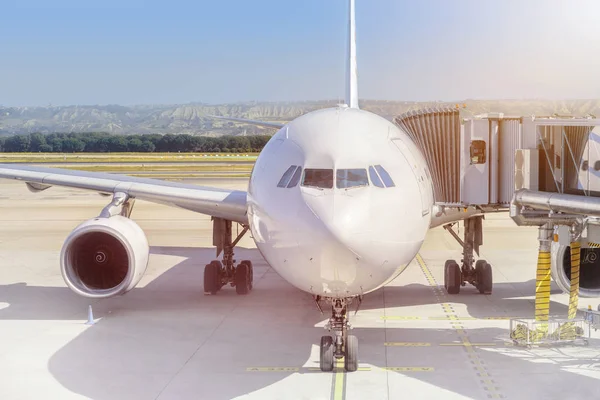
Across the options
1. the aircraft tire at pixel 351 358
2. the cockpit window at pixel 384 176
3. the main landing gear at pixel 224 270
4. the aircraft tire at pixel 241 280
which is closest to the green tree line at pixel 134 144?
the main landing gear at pixel 224 270

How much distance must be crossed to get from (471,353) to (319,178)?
4.50 meters

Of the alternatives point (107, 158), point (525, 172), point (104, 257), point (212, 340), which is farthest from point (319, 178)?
point (107, 158)

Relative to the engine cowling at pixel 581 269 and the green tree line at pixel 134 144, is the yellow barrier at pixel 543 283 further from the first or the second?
the green tree line at pixel 134 144

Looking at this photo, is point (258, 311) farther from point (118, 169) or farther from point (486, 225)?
point (118, 169)

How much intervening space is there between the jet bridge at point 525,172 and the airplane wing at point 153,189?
3853 mm

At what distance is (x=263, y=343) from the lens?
13477mm

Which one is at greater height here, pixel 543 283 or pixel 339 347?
pixel 543 283

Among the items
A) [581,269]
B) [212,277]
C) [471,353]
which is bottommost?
[471,353]

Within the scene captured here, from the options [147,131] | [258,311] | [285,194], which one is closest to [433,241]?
[258,311]

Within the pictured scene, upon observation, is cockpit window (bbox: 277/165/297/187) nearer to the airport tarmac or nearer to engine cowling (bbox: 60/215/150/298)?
the airport tarmac

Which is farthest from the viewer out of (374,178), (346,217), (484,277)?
(484,277)

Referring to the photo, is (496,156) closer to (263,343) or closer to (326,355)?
(326,355)

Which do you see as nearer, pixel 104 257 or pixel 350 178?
pixel 350 178

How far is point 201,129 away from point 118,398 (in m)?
174
